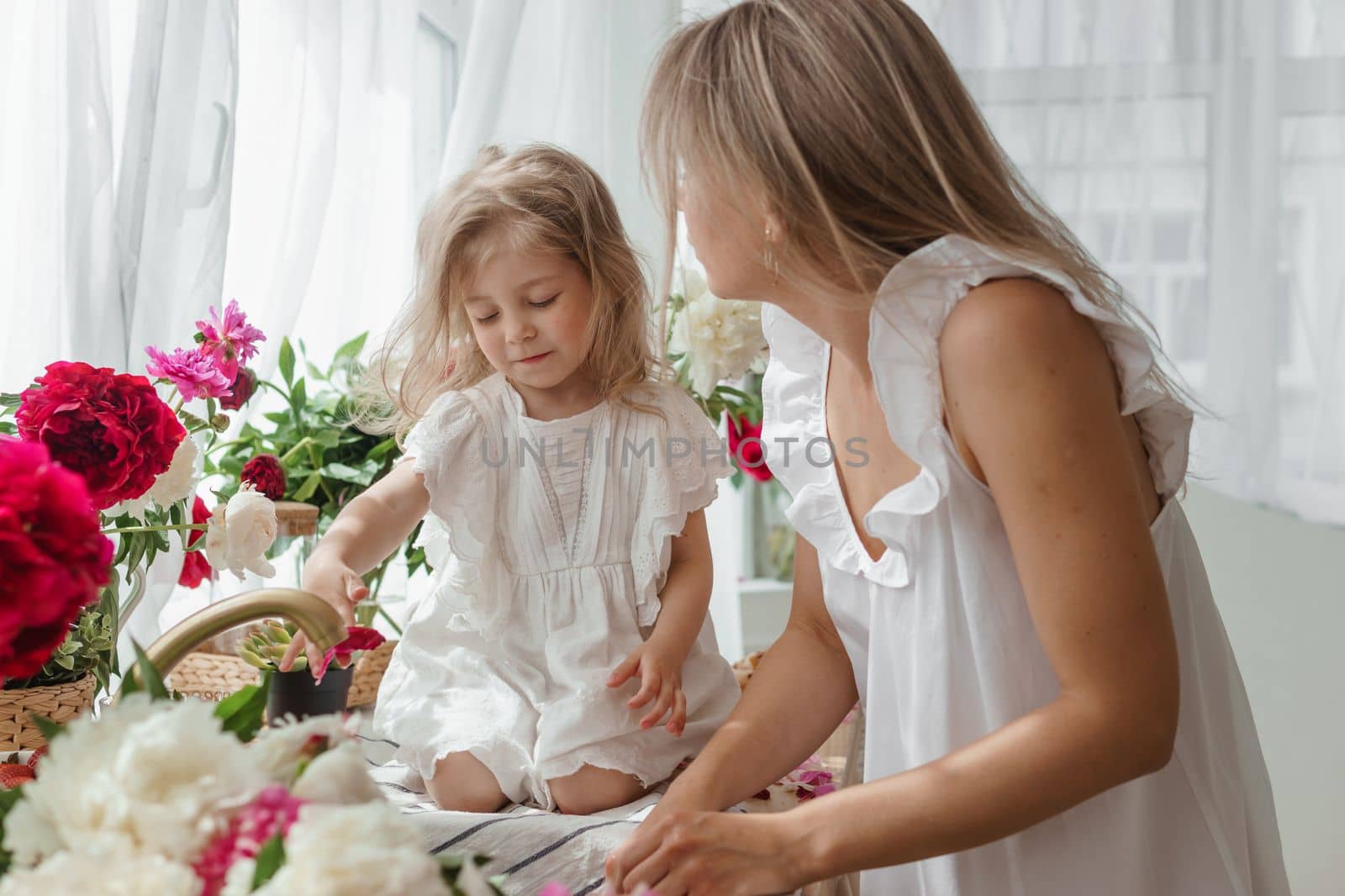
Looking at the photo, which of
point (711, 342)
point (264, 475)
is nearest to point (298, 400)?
point (264, 475)

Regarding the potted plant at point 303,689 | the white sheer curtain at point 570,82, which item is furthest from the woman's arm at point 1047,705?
the white sheer curtain at point 570,82

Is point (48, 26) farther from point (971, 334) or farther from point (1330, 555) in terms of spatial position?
point (1330, 555)

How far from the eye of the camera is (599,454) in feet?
4.25

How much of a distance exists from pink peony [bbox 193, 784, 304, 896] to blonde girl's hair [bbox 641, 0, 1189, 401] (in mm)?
549

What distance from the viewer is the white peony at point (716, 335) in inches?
60.1

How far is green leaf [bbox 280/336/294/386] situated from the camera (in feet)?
5.28

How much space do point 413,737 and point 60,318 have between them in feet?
1.95

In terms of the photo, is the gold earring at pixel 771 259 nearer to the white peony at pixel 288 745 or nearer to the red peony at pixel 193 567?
the white peony at pixel 288 745

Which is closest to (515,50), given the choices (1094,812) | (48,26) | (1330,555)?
(48,26)

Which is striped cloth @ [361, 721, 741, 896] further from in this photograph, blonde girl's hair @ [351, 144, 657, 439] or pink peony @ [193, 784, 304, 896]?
blonde girl's hair @ [351, 144, 657, 439]

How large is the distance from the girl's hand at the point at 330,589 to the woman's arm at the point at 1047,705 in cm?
42

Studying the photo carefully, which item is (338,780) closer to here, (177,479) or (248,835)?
(248,835)

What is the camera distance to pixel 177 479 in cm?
102

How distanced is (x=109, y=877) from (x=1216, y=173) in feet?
7.63
